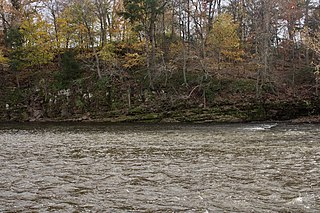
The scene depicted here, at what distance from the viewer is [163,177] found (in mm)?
11711

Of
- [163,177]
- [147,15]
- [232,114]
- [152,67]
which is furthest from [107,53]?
[163,177]

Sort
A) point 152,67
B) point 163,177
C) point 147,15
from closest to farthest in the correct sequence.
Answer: point 163,177 < point 147,15 < point 152,67

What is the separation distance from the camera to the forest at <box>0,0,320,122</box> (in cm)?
3747

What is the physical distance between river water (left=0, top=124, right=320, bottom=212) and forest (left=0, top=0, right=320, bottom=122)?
18.3 metres

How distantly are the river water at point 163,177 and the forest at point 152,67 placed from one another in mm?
18334

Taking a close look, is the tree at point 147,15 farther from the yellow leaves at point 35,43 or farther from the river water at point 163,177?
the river water at point 163,177

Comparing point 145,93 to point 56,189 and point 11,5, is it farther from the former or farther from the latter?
point 56,189

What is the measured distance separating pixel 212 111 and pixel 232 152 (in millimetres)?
20140

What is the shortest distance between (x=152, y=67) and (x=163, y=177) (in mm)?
30737

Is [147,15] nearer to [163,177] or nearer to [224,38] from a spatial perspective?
[224,38]

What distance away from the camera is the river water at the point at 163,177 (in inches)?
348

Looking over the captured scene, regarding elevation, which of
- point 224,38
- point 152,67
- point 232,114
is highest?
point 224,38

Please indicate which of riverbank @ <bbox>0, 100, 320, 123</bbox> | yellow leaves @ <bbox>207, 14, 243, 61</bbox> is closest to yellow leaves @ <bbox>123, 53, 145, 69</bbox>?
riverbank @ <bbox>0, 100, 320, 123</bbox>

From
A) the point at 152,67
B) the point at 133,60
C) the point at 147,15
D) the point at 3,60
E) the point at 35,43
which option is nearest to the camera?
the point at 147,15
